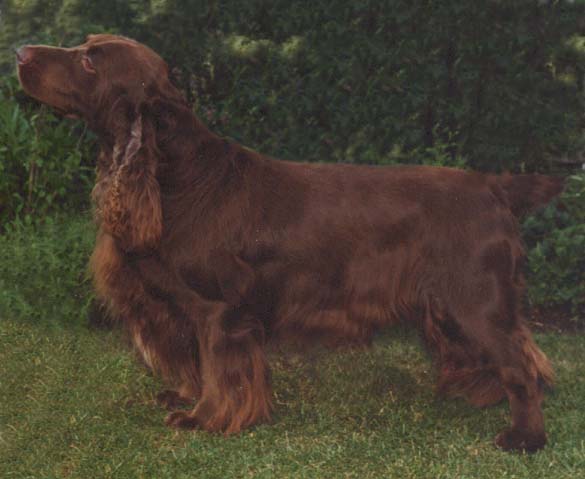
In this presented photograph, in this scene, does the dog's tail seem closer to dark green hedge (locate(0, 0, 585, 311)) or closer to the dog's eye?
dark green hedge (locate(0, 0, 585, 311))

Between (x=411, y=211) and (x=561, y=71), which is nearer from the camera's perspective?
(x=411, y=211)

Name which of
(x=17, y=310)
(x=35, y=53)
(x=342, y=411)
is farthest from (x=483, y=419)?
(x=17, y=310)

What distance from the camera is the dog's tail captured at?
11.5 feet

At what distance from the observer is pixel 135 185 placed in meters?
3.32

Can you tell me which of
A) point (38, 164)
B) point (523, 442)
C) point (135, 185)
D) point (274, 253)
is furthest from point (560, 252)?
point (38, 164)

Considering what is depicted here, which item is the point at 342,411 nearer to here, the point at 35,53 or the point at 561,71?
the point at 35,53

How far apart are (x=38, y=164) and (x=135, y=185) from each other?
1.98 metres

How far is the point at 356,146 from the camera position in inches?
204

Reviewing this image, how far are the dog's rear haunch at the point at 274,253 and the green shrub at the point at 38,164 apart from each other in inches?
69.2

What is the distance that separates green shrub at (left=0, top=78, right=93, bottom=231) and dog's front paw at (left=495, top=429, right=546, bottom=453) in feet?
9.44

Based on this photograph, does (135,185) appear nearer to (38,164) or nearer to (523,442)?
(523,442)

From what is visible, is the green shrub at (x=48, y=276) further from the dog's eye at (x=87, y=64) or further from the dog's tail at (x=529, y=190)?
the dog's tail at (x=529, y=190)

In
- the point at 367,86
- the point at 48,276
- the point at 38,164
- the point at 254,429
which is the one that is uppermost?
the point at 367,86

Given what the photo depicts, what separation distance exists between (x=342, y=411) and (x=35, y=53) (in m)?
1.86
